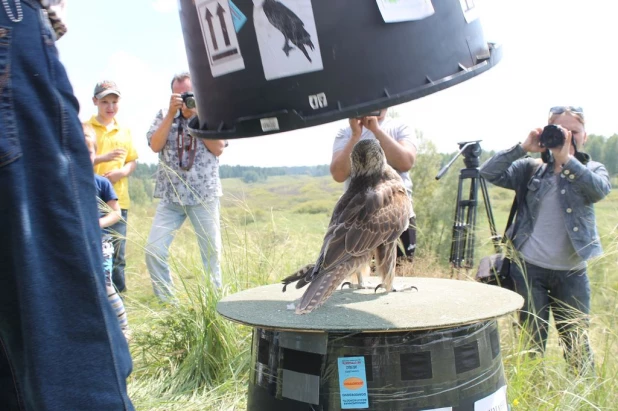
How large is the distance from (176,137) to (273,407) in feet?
10.2

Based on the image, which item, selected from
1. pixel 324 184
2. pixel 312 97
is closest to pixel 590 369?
pixel 312 97

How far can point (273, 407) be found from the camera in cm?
176

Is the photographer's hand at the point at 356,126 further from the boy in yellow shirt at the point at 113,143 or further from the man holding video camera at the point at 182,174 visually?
the boy in yellow shirt at the point at 113,143

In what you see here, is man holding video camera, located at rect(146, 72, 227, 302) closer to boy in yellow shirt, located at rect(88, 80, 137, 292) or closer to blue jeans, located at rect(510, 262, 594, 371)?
boy in yellow shirt, located at rect(88, 80, 137, 292)

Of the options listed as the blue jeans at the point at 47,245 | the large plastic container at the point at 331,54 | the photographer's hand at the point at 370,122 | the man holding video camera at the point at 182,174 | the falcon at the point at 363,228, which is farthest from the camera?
the man holding video camera at the point at 182,174

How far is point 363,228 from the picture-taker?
217 centimetres

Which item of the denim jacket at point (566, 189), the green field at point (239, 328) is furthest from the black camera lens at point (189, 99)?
the denim jacket at point (566, 189)

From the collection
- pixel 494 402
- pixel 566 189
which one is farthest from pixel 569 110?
pixel 494 402

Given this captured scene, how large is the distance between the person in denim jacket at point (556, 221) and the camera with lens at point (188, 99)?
223 cm

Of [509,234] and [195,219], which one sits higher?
[195,219]

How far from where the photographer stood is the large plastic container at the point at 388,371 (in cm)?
162

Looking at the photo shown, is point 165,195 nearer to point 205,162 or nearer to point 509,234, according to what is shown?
point 205,162

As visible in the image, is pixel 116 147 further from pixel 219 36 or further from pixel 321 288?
pixel 219 36

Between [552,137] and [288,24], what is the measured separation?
273 centimetres
